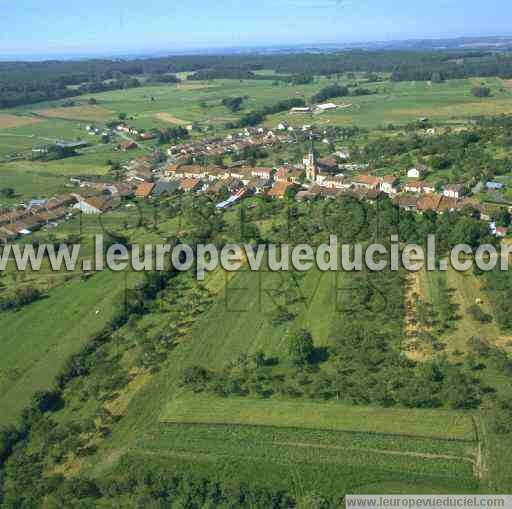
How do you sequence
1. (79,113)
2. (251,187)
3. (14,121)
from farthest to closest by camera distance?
1. (79,113)
2. (14,121)
3. (251,187)

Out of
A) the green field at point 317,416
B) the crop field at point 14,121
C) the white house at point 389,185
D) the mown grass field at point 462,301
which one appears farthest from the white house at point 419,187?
the crop field at point 14,121

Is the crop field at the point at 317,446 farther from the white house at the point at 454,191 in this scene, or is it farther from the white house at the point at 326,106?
the white house at the point at 326,106

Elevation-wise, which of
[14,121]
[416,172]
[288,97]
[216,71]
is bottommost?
[416,172]

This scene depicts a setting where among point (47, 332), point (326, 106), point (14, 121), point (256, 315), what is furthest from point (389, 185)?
point (14, 121)

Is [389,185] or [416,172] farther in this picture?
[416,172]

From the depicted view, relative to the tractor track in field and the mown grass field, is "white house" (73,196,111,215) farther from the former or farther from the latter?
the tractor track in field

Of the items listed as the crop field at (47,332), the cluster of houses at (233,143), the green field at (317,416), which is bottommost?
the green field at (317,416)

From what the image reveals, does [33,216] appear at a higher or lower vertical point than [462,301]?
higher

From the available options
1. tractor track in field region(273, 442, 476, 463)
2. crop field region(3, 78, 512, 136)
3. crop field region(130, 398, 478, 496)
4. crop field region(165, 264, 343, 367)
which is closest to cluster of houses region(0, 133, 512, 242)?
crop field region(165, 264, 343, 367)

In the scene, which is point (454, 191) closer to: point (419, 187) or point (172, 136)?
point (419, 187)

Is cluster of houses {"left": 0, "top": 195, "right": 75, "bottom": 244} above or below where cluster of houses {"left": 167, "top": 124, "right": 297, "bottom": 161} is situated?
below
